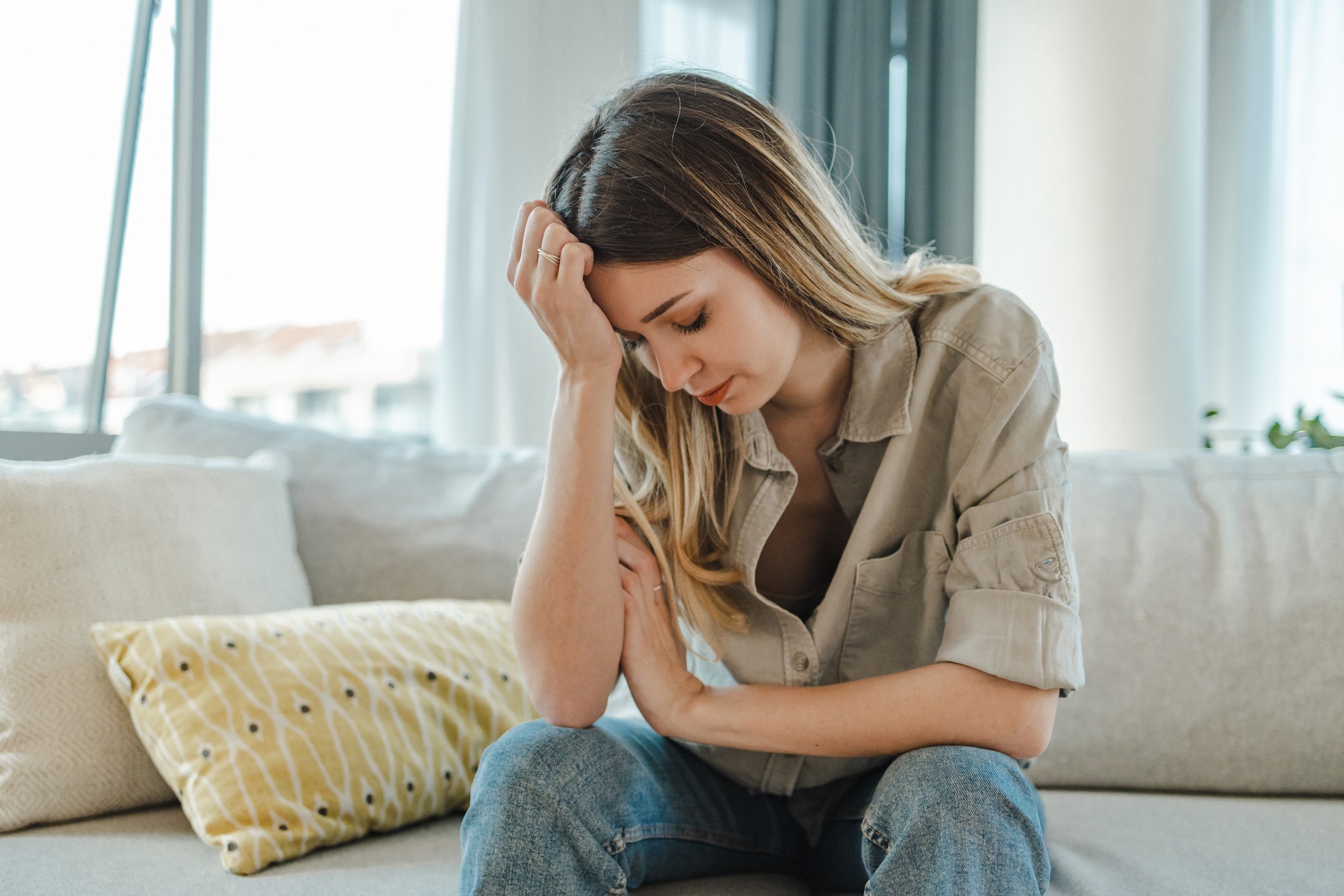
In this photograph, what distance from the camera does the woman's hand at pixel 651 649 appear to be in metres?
1.01

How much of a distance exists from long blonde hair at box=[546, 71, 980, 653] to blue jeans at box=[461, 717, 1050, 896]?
0.18 m

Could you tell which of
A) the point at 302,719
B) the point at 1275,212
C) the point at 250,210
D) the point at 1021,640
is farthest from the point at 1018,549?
the point at 1275,212

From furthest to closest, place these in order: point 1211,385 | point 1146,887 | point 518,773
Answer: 1. point 1211,385
2. point 1146,887
3. point 518,773

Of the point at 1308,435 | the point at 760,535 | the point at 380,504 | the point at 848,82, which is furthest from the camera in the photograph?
the point at 848,82

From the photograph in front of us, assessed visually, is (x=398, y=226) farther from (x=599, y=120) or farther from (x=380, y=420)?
(x=599, y=120)

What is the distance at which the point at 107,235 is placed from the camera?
2348 millimetres

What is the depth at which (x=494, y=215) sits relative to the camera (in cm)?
283

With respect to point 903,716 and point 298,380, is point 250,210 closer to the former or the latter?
point 298,380

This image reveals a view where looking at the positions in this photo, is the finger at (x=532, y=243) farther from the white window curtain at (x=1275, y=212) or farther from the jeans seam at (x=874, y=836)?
the white window curtain at (x=1275, y=212)

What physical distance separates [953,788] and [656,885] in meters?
0.36

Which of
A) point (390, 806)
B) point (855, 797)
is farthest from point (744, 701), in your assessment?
point (390, 806)

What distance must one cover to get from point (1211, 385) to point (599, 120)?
2.96 metres

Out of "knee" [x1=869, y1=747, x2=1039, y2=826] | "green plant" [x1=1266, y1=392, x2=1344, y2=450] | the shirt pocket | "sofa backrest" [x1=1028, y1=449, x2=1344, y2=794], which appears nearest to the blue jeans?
"knee" [x1=869, y1=747, x2=1039, y2=826]

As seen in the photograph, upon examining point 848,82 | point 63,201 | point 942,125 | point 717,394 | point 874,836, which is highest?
point 848,82
